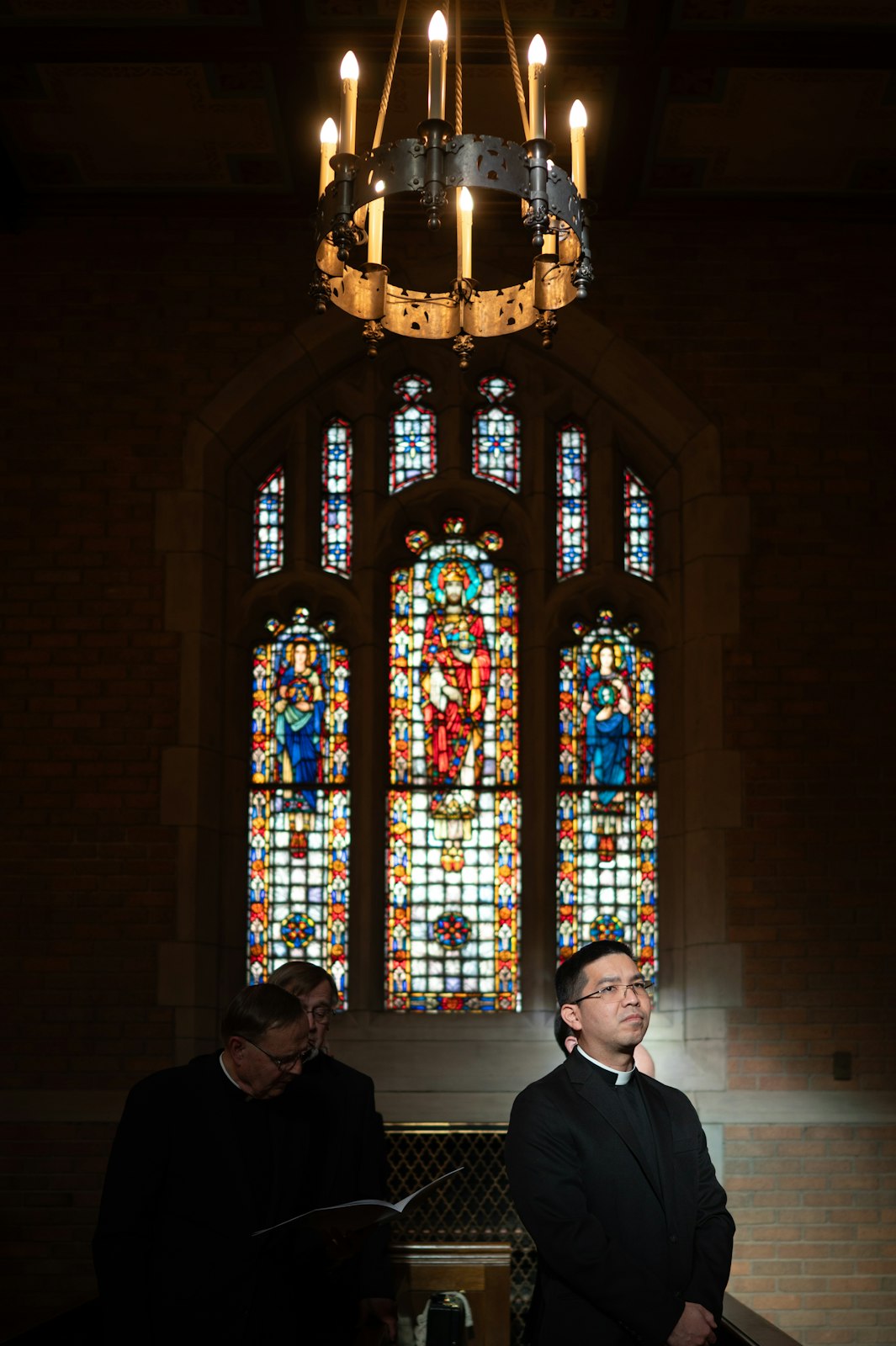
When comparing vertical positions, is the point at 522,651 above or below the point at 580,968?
above

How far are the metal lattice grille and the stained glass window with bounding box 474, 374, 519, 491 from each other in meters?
3.13

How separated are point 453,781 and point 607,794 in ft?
2.45

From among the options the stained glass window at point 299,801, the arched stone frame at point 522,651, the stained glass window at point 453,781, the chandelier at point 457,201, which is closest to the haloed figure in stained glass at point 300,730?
the stained glass window at point 299,801

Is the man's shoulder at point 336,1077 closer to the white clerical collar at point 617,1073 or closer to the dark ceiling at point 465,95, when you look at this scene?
the white clerical collar at point 617,1073

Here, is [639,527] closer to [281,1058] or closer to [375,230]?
[375,230]

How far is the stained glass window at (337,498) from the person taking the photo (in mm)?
7406

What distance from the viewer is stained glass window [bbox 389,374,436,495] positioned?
748 centimetres

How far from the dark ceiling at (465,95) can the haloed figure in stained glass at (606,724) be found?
2.22 metres

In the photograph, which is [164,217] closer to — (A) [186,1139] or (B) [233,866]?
(B) [233,866]

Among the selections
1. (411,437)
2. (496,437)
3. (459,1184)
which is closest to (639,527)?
(496,437)

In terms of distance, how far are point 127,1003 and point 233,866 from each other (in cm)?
81

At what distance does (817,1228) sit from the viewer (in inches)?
249

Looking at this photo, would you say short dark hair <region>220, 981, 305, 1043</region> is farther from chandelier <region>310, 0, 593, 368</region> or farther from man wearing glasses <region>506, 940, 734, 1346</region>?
chandelier <region>310, 0, 593, 368</region>

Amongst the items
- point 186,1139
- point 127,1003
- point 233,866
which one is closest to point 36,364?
point 233,866
